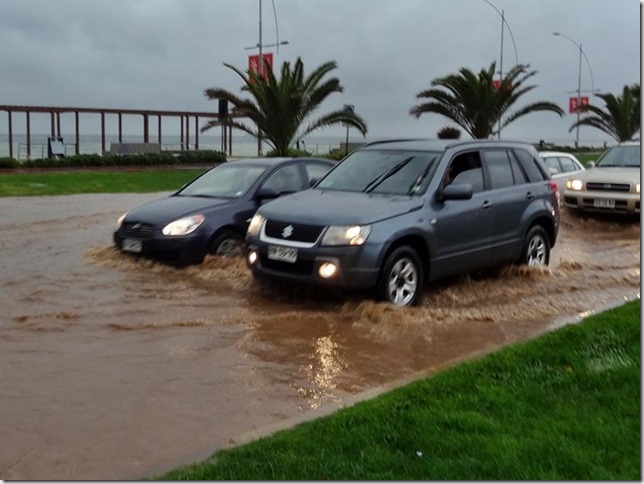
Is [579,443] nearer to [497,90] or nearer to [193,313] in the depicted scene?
[193,313]

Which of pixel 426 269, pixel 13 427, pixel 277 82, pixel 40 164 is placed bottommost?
pixel 13 427

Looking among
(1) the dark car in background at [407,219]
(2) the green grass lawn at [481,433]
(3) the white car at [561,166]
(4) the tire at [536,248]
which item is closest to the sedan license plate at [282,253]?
(1) the dark car in background at [407,219]

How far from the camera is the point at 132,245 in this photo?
403 inches

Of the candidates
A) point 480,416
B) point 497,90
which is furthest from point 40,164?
point 480,416

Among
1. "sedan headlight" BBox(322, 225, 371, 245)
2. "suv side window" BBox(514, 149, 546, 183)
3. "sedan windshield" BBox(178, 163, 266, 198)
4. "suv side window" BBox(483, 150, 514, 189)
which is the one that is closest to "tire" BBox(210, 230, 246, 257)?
"sedan windshield" BBox(178, 163, 266, 198)

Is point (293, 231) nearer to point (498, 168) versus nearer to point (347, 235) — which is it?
point (347, 235)

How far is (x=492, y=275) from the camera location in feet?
33.6

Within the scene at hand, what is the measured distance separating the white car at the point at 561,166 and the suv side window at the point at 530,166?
7.50 m

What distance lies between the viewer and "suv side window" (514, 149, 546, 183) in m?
10.3

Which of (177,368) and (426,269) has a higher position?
(426,269)

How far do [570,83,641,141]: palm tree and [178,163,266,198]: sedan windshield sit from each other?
32019 mm

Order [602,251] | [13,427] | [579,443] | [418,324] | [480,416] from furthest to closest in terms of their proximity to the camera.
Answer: [602,251] → [418,324] → [13,427] → [480,416] → [579,443]

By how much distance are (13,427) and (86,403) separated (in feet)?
1.86

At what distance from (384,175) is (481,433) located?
4974mm
